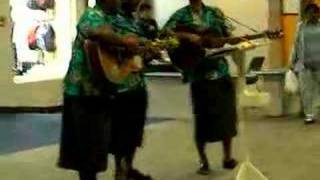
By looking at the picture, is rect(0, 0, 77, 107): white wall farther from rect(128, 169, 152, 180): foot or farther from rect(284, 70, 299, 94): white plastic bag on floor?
rect(128, 169, 152, 180): foot

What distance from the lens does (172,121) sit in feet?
34.0

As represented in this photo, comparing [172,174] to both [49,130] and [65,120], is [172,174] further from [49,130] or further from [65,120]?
[49,130]

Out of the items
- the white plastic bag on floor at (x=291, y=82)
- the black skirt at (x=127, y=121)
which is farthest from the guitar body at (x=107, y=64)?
the white plastic bag on floor at (x=291, y=82)

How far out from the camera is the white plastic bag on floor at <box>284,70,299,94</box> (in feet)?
32.4

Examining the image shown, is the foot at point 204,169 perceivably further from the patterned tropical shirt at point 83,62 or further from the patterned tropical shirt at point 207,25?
the patterned tropical shirt at point 83,62

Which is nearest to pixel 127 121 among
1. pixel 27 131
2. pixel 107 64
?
pixel 107 64

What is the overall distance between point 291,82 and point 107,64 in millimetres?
5239

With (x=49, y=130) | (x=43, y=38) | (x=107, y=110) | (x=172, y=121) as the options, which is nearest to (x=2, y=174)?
(x=107, y=110)

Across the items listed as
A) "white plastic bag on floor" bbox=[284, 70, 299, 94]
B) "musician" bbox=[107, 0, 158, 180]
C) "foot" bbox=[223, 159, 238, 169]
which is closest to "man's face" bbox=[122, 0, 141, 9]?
"musician" bbox=[107, 0, 158, 180]

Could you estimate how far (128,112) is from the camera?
555 cm

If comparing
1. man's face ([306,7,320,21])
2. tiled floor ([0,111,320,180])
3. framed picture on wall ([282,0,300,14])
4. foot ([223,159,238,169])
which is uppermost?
framed picture on wall ([282,0,300,14])

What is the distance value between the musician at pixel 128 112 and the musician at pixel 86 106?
0.25 metres

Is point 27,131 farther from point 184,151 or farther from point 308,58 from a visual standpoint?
point 308,58

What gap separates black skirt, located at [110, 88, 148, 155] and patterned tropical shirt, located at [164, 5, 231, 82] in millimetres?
806
